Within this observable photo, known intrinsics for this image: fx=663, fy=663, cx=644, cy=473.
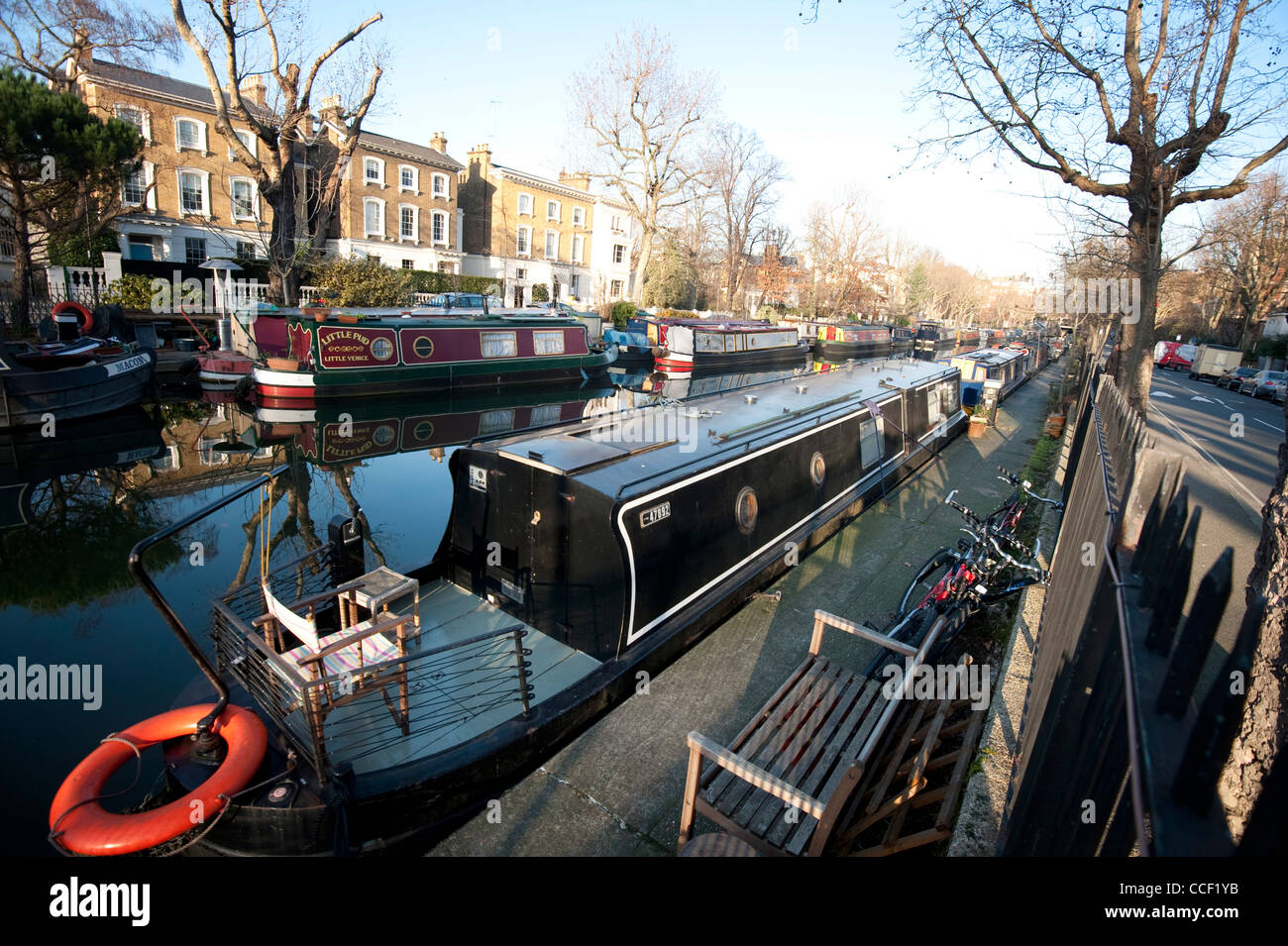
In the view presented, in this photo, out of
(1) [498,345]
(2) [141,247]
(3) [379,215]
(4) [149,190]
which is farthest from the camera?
(3) [379,215]

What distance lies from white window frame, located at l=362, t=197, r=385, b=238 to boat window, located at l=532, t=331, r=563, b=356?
19.5 metres

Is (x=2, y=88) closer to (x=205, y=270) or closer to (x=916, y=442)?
(x=205, y=270)

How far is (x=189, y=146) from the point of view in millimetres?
30672

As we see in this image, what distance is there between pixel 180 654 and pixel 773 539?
6.28 metres

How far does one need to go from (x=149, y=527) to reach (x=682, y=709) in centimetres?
923

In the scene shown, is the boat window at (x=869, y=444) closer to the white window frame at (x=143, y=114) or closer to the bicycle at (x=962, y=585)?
the bicycle at (x=962, y=585)

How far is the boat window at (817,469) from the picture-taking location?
815 cm

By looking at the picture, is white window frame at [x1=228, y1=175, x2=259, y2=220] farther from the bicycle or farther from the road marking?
the road marking

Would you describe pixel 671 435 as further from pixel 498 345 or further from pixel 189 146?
pixel 189 146

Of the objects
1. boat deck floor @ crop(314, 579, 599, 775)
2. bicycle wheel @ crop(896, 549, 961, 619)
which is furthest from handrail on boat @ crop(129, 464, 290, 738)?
bicycle wheel @ crop(896, 549, 961, 619)

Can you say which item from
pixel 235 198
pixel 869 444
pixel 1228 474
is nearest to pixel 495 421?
pixel 869 444

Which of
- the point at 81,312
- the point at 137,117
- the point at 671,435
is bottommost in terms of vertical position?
the point at 671,435

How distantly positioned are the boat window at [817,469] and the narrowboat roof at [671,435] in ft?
1.43

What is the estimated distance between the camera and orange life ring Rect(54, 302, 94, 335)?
19594 mm
